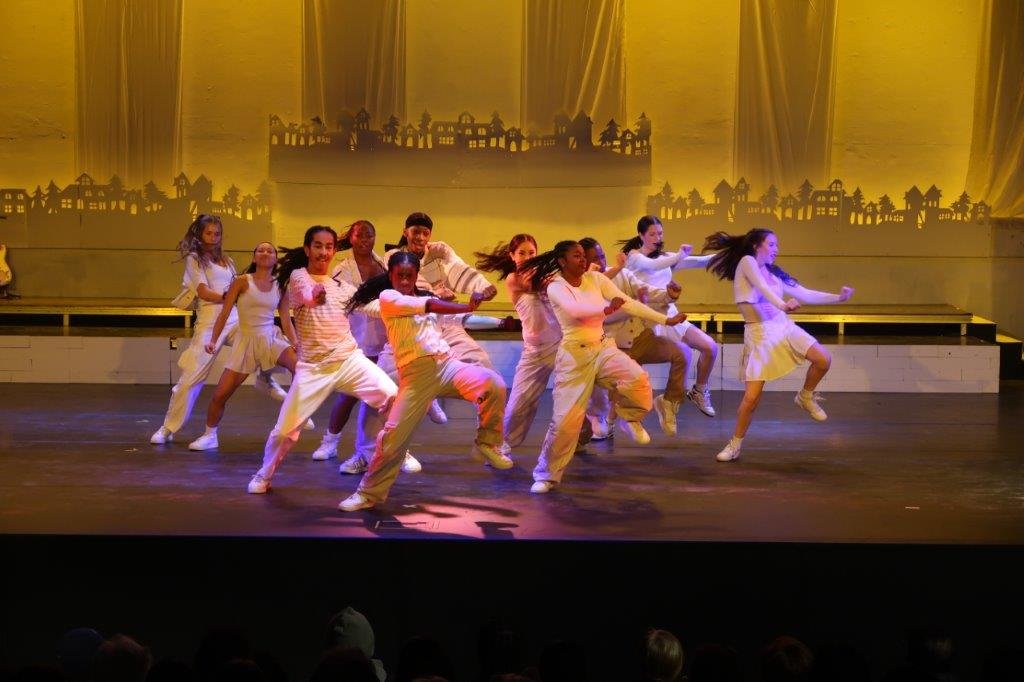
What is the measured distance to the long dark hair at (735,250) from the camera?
736 centimetres

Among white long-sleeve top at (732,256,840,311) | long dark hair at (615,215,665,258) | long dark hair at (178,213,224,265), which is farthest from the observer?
long dark hair at (615,215,665,258)

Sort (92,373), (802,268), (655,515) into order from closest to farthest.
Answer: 1. (655,515)
2. (92,373)
3. (802,268)

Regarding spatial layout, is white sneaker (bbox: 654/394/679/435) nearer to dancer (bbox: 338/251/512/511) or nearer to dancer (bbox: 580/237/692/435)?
dancer (bbox: 580/237/692/435)

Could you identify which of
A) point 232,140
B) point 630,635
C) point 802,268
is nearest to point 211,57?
point 232,140

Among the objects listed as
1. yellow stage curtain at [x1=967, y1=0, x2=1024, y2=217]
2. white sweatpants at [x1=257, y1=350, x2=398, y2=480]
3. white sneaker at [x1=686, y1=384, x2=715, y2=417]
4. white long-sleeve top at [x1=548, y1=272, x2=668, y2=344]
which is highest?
yellow stage curtain at [x1=967, y1=0, x2=1024, y2=217]

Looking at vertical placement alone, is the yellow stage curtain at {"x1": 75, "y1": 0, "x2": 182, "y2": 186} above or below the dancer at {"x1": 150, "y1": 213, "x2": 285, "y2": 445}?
above

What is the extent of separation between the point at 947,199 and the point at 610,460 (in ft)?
22.0

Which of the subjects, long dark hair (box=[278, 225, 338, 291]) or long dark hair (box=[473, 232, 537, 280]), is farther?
long dark hair (box=[473, 232, 537, 280])

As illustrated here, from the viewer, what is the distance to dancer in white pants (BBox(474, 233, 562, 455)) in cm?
671

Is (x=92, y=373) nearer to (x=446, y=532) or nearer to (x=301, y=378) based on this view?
(x=301, y=378)

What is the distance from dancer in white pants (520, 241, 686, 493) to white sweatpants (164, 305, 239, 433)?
2.48m

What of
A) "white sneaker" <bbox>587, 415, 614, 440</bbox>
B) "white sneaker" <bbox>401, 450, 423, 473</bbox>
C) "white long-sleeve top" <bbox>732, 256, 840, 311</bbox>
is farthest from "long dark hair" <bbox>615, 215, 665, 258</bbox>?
"white sneaker" <bbox>401, 450, 423, 473</bbox>

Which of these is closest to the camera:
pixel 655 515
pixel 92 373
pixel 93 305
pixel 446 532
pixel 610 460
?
pixel 446 532

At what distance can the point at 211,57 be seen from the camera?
12.2m
